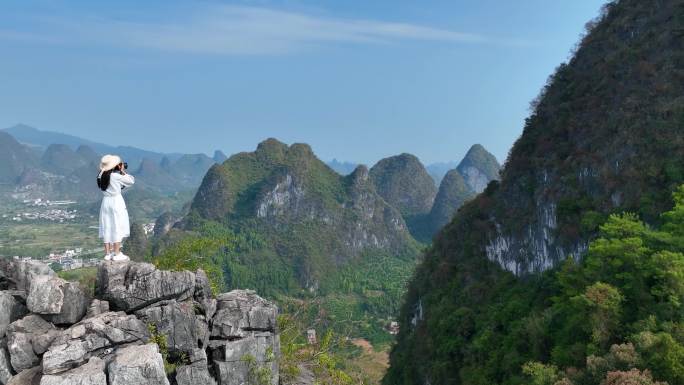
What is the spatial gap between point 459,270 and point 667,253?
1706 cm

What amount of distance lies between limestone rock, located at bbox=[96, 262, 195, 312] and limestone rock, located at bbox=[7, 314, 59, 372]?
79cm

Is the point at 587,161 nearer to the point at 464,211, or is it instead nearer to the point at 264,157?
the point at 464,211

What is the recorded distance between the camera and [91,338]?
235 inches

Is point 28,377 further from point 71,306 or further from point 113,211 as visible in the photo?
point 113,211

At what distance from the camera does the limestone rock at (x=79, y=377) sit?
18.3 feet

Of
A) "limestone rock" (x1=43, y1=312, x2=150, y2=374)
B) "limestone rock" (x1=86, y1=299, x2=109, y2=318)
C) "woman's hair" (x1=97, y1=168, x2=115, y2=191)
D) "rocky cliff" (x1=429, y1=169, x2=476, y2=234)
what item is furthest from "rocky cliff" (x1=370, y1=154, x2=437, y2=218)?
"limestone rock" (x1=43, y1=312, x2=150, y2=374)

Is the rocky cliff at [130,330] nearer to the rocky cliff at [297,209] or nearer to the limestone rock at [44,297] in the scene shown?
the limestone rock at [44,297]

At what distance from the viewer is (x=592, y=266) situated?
13078 millimetres

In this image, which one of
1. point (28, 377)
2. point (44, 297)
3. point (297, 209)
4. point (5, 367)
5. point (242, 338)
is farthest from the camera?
point (297, 209)

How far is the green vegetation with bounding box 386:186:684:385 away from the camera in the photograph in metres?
9.50

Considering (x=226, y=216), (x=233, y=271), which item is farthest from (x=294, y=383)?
(x=226, y=216)

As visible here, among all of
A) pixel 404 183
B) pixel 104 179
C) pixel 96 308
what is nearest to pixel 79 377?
pixel 96 308

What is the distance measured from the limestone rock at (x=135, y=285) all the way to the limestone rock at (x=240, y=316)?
2.05 ft

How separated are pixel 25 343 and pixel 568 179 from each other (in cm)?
2102
